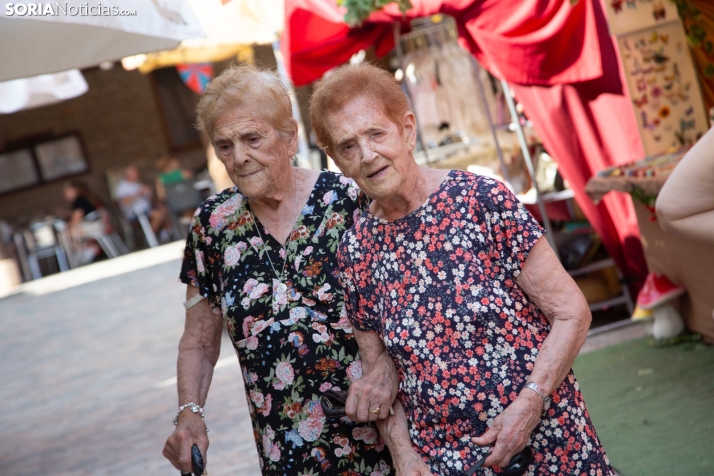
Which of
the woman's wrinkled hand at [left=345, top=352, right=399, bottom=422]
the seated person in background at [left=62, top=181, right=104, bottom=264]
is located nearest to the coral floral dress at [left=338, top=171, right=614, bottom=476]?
the woman's wrinkled hand at [left=345, top=352, right=399, bottom=422]

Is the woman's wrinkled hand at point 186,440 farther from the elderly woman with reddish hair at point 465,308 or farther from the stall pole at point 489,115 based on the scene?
the stall pole at point 489,115

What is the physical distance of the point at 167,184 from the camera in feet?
63.1

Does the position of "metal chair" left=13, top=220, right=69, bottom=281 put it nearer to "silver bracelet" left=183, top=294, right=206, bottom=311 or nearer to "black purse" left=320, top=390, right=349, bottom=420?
"silver bracelet" left=183, top=294, right=206, bottom=311

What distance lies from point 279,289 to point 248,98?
559 millimetres

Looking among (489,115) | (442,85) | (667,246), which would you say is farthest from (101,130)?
(667,246)

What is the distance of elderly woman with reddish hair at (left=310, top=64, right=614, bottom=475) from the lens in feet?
6.64

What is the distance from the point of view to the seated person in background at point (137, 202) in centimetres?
1986

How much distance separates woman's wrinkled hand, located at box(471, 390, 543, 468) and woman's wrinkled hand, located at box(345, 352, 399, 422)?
32 centimetres

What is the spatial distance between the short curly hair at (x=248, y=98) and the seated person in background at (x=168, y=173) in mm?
17039

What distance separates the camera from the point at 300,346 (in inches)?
96.7

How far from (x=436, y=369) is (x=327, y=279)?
52cm

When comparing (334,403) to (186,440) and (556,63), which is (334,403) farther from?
(556,63)

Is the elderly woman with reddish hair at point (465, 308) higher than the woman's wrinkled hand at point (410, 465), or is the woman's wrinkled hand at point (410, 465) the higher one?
the elderly woman with reddish hair at point (465, 308)
